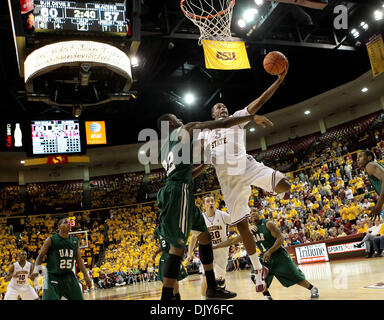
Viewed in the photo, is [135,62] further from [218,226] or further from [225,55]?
[218,226]

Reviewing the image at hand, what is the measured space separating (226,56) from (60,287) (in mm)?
8117

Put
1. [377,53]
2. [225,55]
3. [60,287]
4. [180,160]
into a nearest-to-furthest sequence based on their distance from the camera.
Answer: [180,160], [60,287], [225,55], [377,53]

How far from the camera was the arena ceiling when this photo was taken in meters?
11.3

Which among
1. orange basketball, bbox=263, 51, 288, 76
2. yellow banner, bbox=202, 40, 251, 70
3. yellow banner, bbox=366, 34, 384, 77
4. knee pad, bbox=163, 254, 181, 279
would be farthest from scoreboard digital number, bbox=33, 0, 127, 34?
yellow banner, bbox=366, 34, 384, 77

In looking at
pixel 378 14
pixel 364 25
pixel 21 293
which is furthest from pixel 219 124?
pixel 364 25

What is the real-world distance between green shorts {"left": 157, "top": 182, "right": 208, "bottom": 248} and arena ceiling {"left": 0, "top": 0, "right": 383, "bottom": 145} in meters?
6.08

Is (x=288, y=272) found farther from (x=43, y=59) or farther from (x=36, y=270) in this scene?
(x=43, y=59)

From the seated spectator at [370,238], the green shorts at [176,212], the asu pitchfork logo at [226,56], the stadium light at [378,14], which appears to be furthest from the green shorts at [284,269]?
the stadium light at [378,14]

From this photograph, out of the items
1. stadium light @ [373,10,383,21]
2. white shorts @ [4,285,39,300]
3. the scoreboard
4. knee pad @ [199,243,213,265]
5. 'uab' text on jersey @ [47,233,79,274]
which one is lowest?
white shorts @ [4,285,39,300]

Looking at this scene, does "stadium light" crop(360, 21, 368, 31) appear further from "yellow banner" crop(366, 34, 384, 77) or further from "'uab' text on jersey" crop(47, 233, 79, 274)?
"'uab' text on jersey" crop(47, 233, 79, 274)

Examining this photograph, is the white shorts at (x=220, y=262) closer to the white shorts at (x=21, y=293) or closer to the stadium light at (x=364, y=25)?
the white shorts at (x=21, y=293)

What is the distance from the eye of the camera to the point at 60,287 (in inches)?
174

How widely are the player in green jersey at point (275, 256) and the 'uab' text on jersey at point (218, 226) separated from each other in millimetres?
419

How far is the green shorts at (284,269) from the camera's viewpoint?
519cm
